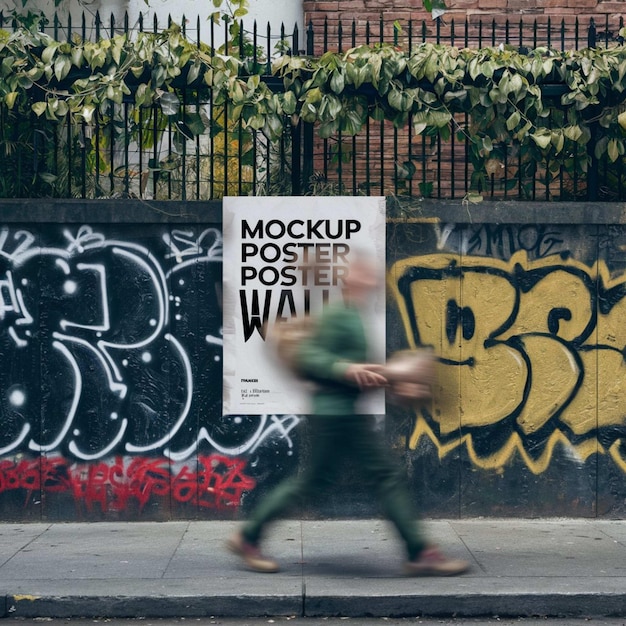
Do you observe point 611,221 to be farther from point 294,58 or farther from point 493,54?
point 294,58

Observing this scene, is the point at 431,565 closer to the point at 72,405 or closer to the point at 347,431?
the point at 347,431

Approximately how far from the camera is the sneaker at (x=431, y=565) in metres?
5.85

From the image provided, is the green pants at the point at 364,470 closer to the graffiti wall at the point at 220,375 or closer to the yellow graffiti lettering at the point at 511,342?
the graffiti wall at the point at 220,375

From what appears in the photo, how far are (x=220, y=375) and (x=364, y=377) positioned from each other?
193 cm

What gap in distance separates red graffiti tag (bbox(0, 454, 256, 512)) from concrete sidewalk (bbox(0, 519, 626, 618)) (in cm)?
18

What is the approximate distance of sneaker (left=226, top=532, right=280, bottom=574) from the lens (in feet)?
19.5

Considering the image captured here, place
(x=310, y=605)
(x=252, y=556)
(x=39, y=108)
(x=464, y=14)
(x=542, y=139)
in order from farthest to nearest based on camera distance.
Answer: (x=464, y=14)
(x=542, y=139)
(x=39, y=108)
(x=252, y=556)
(x=310, y=605)

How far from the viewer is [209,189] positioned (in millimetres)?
7707

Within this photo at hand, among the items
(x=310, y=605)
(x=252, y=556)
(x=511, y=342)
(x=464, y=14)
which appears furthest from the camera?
(x=464, y=14)

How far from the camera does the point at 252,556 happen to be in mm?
5969

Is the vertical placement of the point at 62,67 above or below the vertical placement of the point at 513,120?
above

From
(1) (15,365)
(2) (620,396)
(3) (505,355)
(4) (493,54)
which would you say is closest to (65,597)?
(1) (15,365)

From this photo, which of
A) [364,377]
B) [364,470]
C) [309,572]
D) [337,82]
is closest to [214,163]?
[337,82]

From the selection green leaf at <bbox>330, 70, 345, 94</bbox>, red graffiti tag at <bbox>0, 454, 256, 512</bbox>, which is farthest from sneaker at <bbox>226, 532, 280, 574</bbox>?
green leaf at <bbox>330, 70, 345, 94</bbox>
